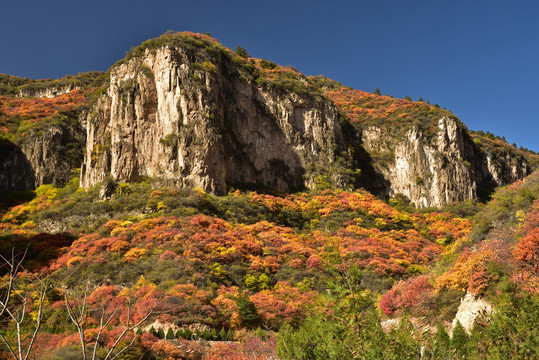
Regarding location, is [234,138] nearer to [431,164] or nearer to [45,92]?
[431,164]

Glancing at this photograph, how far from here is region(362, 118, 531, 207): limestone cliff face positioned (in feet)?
199

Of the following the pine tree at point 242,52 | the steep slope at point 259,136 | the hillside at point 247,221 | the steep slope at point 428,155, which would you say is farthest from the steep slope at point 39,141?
the steep slope at point 428,155

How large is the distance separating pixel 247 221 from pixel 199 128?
15.2 metres

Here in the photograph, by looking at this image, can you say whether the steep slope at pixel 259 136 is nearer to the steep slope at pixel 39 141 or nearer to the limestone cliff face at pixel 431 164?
the limestone cliff face at pixel 431 164

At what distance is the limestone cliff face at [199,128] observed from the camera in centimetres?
4750

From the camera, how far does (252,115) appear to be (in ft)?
195

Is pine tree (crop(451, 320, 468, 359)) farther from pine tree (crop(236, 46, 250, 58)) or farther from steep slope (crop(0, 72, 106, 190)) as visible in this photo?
pine tree (crop(236, 46, 250, 58))

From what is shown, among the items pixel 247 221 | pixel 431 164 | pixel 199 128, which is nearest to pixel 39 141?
pixel 199 128

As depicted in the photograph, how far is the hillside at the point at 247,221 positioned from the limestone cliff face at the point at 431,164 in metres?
0.33

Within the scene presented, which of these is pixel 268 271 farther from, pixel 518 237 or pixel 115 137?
pixel 115 137

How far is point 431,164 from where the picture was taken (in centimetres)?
6241

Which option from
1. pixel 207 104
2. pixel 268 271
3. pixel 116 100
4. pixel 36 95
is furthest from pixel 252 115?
pixel 36 95

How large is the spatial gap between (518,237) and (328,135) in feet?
153

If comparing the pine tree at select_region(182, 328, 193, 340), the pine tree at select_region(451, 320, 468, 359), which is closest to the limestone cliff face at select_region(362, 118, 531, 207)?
the pine tree at select_region(182, 328, 193, 340)
